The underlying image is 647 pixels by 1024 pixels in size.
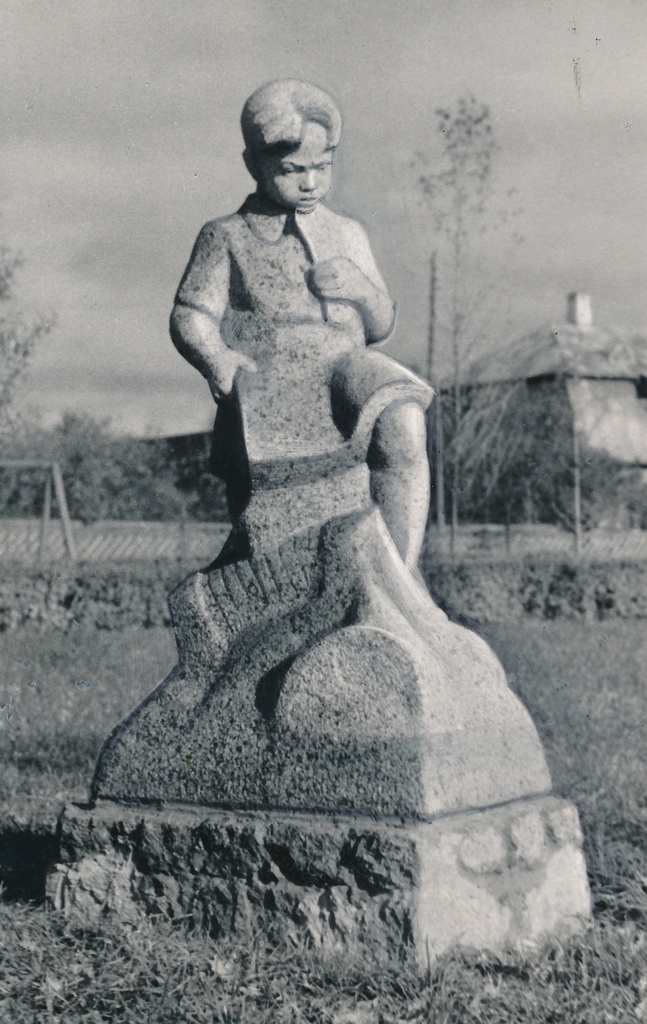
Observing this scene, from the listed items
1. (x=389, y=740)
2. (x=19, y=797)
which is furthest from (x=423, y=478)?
(x=19, y=797)

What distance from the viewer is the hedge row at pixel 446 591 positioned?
12539mm

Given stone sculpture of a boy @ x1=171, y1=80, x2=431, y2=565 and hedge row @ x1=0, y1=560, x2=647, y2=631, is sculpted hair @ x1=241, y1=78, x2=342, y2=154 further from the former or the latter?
hedge row @ x1=0, y1=560, x2=647, y2=631

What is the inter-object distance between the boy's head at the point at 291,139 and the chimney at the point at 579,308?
25.2m

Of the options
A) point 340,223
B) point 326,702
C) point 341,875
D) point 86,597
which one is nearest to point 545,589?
point 86,597

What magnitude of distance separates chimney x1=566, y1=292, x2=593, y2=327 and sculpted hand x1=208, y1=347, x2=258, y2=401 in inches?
1002

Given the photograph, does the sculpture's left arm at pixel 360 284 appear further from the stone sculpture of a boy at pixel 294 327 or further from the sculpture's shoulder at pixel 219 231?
the sculpture's shoulder at pixel 219 231

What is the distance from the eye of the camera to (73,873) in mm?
3928

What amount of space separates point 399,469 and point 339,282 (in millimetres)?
623

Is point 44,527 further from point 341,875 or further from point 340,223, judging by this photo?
point 341,875

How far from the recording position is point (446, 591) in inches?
526

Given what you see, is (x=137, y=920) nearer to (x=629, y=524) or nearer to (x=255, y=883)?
(x=255, y=883)

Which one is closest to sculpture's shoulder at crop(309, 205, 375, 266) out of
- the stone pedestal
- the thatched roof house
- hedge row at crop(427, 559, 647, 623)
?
the stone pedestal

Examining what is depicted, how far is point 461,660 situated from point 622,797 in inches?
82.0

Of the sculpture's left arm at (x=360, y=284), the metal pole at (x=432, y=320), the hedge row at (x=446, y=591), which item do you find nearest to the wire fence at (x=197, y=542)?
the hedge row at (x=446, y=591)
